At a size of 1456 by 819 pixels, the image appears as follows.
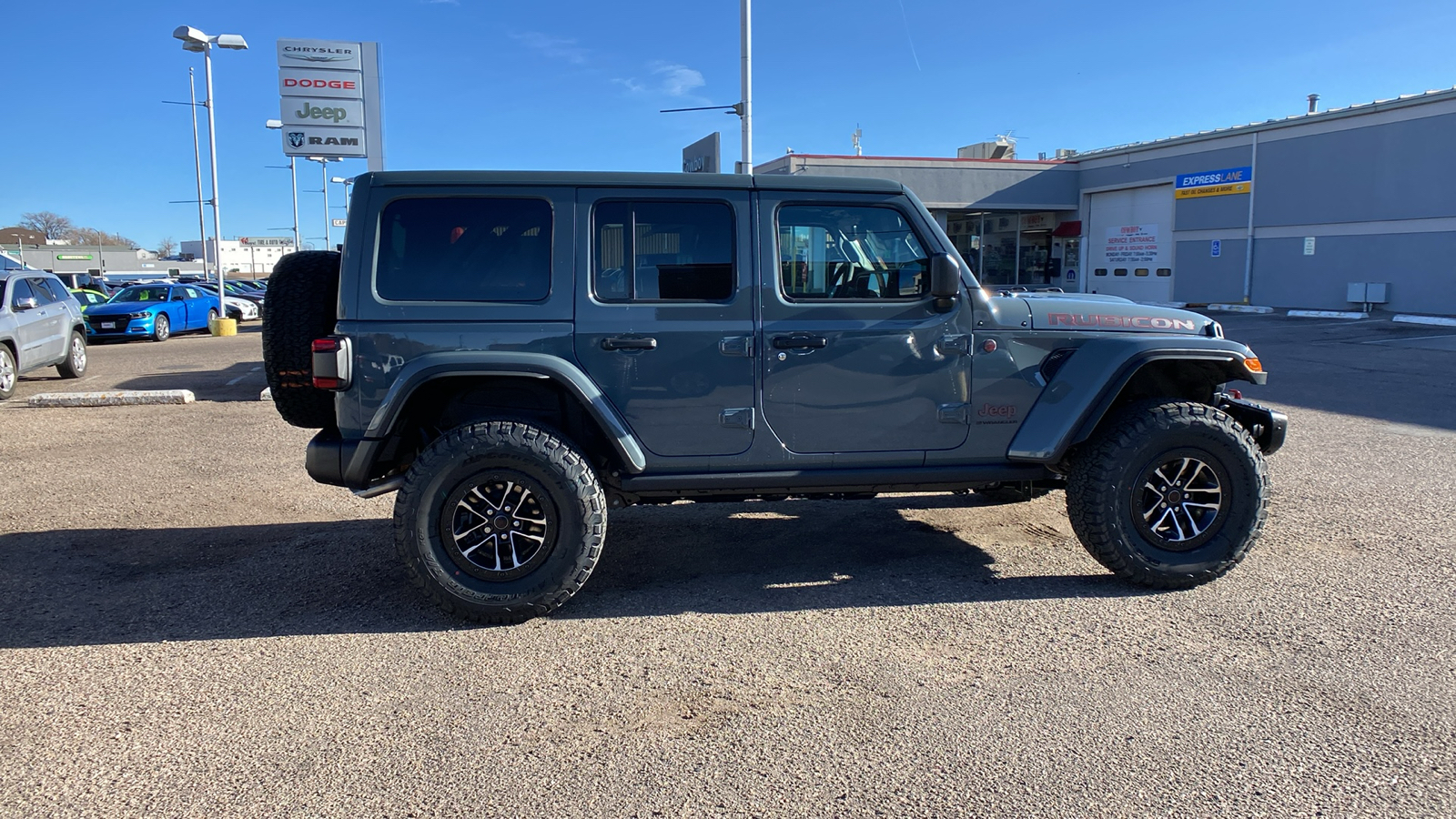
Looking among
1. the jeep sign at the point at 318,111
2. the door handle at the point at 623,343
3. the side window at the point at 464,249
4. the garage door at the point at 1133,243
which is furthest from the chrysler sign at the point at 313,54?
the garage door at the point at 1133,243

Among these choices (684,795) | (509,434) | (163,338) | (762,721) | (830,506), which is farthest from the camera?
(163,338)

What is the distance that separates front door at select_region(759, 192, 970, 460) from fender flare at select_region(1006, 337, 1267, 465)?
0.37 m

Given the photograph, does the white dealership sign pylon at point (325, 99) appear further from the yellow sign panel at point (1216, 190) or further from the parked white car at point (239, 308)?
the yellow sign panel at point (1216, 190)

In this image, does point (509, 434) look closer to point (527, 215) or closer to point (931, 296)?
→ point (527, 215)

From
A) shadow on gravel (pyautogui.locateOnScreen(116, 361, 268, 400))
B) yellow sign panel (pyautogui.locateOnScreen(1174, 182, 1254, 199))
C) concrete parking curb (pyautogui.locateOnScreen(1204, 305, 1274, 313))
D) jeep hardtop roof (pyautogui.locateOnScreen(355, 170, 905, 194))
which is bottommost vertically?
shadow on gravel (pyautogui.locateOnScreen(116, 361, 268, 400))

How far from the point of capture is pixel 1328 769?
2.93m

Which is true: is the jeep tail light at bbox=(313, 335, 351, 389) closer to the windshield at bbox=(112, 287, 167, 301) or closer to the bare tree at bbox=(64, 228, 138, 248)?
the windshield at bbox=(112, 287, 167, 301)

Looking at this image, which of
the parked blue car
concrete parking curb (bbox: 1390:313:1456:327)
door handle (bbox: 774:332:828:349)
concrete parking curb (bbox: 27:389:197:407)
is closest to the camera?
door handle (bbox: 774:332:828:349)

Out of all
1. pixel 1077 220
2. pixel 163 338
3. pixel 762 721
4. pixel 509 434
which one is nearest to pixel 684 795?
pixel 762 721

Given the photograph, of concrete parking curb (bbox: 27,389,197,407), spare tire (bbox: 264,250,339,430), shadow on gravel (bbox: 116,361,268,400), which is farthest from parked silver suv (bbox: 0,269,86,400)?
spare tire (bbox: 264,250,339,430)

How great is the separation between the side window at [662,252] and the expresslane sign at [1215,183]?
2896cm

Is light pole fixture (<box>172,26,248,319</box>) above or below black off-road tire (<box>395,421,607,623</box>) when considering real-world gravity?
above

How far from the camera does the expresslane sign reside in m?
28.1

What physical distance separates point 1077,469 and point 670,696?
237 cm
